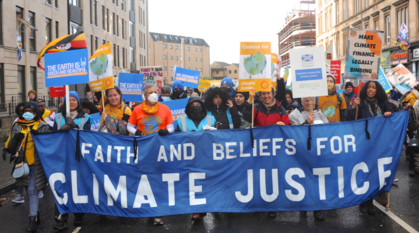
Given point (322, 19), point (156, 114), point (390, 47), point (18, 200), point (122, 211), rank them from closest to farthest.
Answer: point (122, 211) → point (156, 114) → point (18, 200) → point (390, 47) → point (322, 19)

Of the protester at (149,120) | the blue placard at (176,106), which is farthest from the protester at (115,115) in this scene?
the blue placard at (176,106)

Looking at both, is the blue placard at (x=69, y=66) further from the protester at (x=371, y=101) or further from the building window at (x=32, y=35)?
the building window at (x=32, y=35)

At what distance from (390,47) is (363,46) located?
24075 mm

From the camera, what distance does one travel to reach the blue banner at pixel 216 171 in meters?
5.45

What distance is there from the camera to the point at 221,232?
5098 millimetres

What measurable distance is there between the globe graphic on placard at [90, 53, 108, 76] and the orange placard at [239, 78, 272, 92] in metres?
2.45

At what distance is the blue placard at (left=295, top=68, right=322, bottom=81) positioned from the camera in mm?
6008

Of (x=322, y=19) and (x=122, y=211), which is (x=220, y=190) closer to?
(x=122, y=211)

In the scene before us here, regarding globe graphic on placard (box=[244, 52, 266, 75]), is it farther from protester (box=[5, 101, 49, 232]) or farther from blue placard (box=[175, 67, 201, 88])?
blue placard (box=[175, 67, 201, 88])

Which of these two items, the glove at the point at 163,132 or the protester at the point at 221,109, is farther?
the protester at the point at 221,109

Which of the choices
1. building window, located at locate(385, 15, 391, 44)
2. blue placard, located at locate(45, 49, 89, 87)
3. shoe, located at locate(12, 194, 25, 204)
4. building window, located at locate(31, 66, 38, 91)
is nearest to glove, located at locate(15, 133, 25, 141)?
blue placard, located at locate(45, 49, 89, 87)

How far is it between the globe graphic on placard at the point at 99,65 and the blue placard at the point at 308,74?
3.25 m

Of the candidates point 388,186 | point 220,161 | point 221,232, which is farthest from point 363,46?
point 221,232

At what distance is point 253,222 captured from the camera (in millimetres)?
5488
